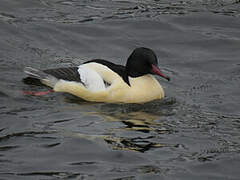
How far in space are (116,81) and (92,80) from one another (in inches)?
15.6

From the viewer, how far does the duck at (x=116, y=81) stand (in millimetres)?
11102

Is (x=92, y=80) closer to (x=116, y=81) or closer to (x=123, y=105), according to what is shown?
(x=116, y=81)

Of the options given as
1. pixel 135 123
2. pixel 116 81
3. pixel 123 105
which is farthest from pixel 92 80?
pixel 135 123

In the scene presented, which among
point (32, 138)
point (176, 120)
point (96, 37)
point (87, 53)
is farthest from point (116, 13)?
point (32, 138)

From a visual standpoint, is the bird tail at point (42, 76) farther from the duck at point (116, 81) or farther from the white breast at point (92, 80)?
the white breast at point (92, 80)

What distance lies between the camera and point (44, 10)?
1622 centimetres

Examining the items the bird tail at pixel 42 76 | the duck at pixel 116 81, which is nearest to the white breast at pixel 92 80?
the duck at pixel 116 81

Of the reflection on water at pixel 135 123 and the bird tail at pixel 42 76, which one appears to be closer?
the reflection on water at pixel 135 123

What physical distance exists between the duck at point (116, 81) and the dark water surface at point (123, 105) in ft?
0.52

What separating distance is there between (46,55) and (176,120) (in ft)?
→ 14.0

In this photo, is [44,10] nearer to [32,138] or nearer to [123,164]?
[32,138]

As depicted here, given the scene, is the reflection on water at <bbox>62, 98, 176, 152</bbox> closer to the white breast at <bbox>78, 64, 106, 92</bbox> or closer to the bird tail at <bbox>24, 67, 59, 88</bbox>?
the white breast at <bbox>78, 64, 106, 92</bbox>

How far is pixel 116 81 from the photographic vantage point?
11156 millimetres

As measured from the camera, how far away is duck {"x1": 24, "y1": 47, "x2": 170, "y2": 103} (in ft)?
36.4
